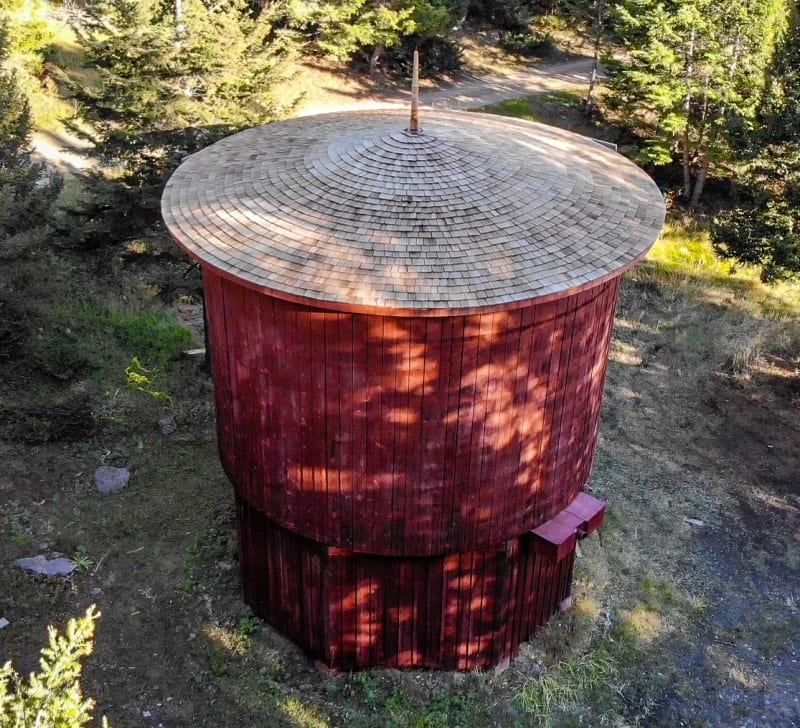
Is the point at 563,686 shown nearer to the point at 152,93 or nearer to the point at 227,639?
the point at 227,639

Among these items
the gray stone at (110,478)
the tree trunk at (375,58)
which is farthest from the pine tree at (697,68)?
the gray stone at (110,478)

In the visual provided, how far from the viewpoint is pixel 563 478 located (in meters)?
8.88

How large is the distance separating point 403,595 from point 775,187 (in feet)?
51.6

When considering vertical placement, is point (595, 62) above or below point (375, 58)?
above

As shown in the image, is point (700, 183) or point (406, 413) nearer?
point (406, 413)

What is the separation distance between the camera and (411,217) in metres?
7.65

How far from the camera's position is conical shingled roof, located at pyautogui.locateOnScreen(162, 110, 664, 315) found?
23.0ft

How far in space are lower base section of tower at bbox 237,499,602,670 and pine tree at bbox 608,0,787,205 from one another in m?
15.5

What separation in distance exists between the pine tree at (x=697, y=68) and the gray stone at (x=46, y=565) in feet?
60.4

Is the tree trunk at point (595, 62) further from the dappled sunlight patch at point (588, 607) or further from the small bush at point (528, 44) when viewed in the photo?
the dappled sunlight patch at point (588, 607)

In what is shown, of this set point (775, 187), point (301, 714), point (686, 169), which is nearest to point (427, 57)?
point (686, 169)

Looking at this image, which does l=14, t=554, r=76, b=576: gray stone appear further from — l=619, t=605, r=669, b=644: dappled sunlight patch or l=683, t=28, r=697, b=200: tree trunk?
l=683, t=28, r=697, b=200: tree trunk

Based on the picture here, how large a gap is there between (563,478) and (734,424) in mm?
7654

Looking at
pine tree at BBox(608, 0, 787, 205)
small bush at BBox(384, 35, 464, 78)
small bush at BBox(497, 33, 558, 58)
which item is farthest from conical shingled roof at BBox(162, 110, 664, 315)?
small bush at BBox(497, 33, 558, 58)
